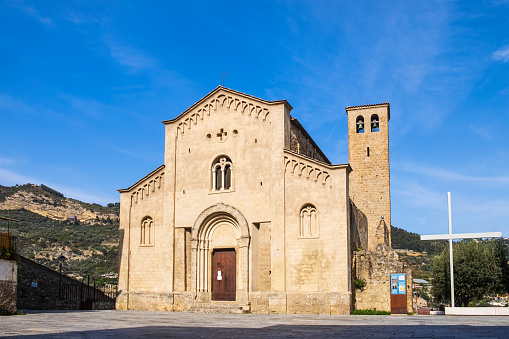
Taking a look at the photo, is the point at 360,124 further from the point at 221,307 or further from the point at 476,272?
the point at 221,307


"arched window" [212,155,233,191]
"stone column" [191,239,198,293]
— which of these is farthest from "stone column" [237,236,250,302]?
"arched window" [212,155,233,191]

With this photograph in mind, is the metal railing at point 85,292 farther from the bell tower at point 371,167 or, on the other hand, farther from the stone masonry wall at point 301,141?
the bell tower at point 371,167

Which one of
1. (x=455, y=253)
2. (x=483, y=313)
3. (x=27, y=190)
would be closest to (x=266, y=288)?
(x=483, y=313)

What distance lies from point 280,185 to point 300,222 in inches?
92.8

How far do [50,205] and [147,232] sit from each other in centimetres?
5576

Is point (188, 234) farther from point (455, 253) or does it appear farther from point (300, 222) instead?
point (455, 253)

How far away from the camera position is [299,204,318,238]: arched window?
2692 centimetres

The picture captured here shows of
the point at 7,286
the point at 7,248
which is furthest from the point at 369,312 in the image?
the point at 7,248

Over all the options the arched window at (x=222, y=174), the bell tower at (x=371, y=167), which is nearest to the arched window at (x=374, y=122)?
the bell tower at (x=371, y=167)

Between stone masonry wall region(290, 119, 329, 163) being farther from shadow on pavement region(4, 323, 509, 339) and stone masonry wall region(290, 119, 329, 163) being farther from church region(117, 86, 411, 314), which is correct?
shadow on pavement region(4, 323, 509, 339)

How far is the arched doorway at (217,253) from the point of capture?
29.0 m

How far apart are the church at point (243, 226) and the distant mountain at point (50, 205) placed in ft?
169

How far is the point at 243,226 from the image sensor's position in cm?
2836

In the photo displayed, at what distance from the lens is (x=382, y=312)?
2623cm
